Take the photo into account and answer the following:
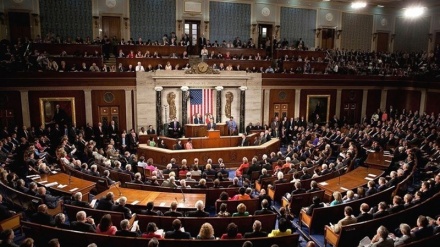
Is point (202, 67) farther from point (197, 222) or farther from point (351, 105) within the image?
point (197, 222)

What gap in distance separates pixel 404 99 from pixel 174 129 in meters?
14.5

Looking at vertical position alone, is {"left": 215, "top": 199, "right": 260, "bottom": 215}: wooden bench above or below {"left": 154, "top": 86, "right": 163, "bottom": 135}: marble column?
below

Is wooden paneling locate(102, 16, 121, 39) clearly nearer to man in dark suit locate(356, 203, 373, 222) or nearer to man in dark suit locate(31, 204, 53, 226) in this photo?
man in dark suit locate(31, 204, 53, 226)

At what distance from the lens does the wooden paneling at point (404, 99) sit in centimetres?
2008

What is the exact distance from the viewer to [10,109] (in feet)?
49.9

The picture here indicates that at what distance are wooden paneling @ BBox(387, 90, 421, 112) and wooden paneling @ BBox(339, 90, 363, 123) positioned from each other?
2.12 metres

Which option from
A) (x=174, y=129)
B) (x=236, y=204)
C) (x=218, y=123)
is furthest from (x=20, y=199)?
(x=218, y=123)

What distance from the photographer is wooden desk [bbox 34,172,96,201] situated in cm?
821

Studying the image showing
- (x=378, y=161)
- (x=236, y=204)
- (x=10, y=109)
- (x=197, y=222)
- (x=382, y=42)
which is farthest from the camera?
(x=382, y=42)

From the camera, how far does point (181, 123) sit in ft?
57.0

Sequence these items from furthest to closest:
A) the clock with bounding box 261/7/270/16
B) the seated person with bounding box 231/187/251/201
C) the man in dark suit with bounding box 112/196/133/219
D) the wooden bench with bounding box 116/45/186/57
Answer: the clock with bounding box 261/7/270/16 < the wooden bench with bounding box 116/45/186/57 < the seated person with bounding box 231/187/251/201 < the man in dark suit with bounding box 112/196/133/219

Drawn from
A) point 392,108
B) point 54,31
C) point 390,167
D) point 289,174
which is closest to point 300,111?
point 392,108

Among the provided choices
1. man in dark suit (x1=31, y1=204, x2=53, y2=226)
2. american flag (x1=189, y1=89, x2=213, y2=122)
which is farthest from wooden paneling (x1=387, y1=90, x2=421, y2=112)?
man in dark suit (x1=31, y1=204, x2=53, y2=226)

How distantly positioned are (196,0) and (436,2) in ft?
50.9
